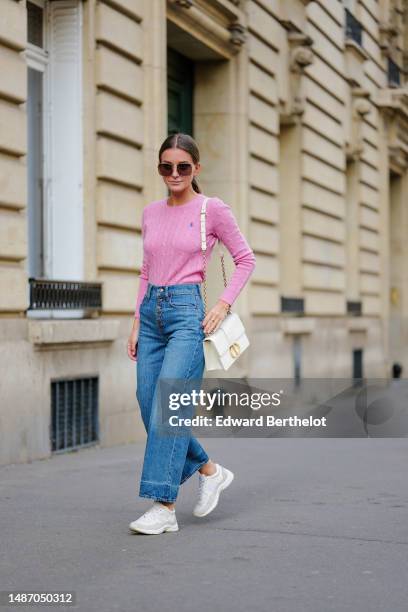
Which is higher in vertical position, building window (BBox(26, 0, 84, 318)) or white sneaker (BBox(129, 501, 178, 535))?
building window (BBox(26, 0, 84, 318))

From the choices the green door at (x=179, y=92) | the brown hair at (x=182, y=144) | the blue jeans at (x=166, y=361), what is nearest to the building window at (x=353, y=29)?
the green door at (x=179, y=92)

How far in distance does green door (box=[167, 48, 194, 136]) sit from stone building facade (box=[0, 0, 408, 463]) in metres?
0.03

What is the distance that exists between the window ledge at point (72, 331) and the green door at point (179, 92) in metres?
4.00

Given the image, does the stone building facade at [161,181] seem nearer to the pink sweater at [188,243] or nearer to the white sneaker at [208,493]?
the white sneaker at [208,493]

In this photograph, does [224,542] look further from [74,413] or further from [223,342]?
[74,413]

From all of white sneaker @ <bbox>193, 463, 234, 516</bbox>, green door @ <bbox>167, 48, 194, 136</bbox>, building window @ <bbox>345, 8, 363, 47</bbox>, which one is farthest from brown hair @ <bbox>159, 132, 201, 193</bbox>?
building window @ <bbox>345, 8, 363, 47</bbox>

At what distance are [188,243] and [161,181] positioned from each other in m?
6.26

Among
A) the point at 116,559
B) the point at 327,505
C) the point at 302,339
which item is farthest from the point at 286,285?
the point at 116,559

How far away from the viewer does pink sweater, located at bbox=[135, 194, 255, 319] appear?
6.28 metres

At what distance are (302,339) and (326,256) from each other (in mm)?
1908

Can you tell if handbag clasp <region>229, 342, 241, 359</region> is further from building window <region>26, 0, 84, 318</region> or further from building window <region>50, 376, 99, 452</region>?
building window <region>26, 0, 84, 318</region>

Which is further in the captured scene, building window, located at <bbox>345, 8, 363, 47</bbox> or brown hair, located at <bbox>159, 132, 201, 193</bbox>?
building window, located at <bbox>345, 8, 363, 47</bbox>

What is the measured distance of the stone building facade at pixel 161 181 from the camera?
989 centimetres

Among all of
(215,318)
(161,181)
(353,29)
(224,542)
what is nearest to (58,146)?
(161,181)
